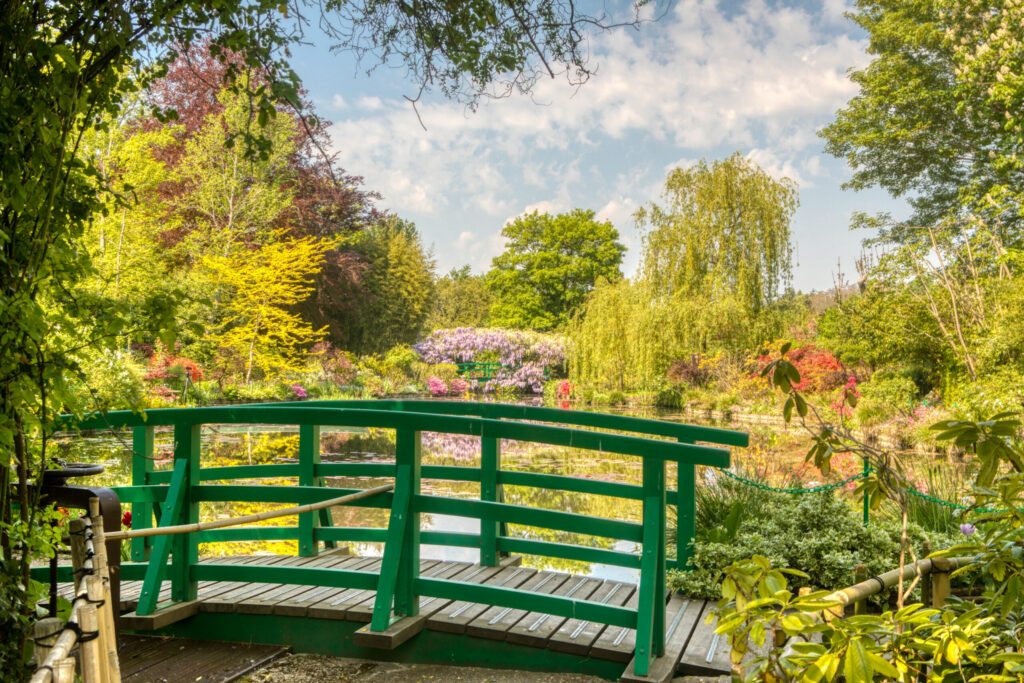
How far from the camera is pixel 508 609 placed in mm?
3553

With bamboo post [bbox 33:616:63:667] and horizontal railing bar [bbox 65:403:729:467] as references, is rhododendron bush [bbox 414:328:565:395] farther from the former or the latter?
bamboo post [bbox 33:616:63:667]

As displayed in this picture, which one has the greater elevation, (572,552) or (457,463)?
(572,552)

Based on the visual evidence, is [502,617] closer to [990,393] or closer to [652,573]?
[652,573]

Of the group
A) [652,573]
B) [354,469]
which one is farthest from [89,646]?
[354,469]

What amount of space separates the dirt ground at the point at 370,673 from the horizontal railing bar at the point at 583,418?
1282 mm

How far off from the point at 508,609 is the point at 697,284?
63.7 ft

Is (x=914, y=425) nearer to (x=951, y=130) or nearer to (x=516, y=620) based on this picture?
(x=516, y=620)

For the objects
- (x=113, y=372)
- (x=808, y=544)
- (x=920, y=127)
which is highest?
(x=920, y=127)

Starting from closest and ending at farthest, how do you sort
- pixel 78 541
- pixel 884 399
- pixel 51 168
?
pixel 78 541
pixel 51 168
pixel 884 399

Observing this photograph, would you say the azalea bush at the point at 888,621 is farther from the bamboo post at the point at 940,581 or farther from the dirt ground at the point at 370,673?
the dirt ground at the point at 370,673

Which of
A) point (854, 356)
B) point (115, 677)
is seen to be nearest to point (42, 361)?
point (115, 677)

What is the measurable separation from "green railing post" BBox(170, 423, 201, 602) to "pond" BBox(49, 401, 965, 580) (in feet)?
3.26

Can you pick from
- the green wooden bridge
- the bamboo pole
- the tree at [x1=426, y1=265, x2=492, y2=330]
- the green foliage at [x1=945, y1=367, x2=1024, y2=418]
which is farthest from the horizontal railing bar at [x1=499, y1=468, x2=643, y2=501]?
the tree at [x1=426, y1=265, x2=492, y2=330]

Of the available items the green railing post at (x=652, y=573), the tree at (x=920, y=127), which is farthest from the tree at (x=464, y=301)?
the green railing post at (x=652, y=573)
